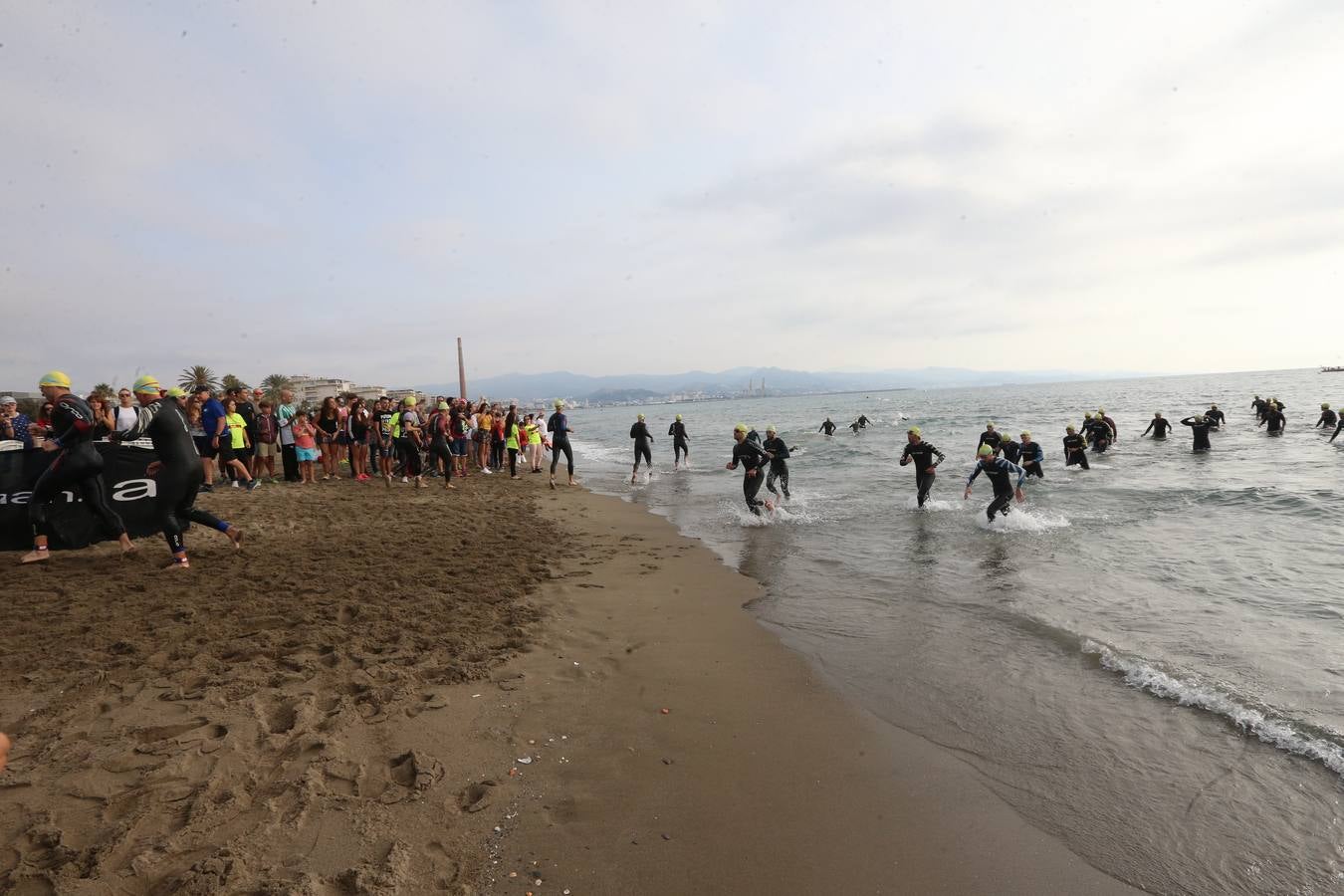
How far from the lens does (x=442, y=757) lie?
3.21m

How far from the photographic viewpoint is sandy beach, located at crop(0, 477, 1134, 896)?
250 centimetres

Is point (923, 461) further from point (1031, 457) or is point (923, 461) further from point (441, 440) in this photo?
point (441, 440)

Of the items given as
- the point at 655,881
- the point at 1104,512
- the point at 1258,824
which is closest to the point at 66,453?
the point at 655,881

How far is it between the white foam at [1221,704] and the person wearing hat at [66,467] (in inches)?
377

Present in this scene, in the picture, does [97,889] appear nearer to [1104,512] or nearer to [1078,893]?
[1078,893]

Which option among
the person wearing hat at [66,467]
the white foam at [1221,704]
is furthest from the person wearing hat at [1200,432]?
the person wearing hat at [66,467]

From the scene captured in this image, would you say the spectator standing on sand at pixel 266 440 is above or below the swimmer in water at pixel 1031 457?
above

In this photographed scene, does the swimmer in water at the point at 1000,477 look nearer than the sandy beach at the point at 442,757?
No

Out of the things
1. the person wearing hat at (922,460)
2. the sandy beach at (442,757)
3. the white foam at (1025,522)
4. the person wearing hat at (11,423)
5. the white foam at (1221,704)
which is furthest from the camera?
the person wearing hat at (922,460)

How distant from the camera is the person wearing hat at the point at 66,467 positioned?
582 centimetres

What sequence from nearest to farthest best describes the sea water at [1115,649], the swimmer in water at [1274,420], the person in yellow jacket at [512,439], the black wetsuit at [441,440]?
the sea water at [1115,649] < the black wetsuit at [441,440] < the person in yellow jacket at [512,439] < the swimmer in water at [1274,420]

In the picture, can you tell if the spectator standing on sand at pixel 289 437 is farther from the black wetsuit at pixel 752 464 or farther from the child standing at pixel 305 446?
the black wetsuit at pixel 752 464

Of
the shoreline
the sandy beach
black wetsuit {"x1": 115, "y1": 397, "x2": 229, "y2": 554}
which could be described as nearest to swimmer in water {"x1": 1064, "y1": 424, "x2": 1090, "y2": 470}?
the sandy beach

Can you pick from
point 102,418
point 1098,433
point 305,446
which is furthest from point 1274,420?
point 102,418
